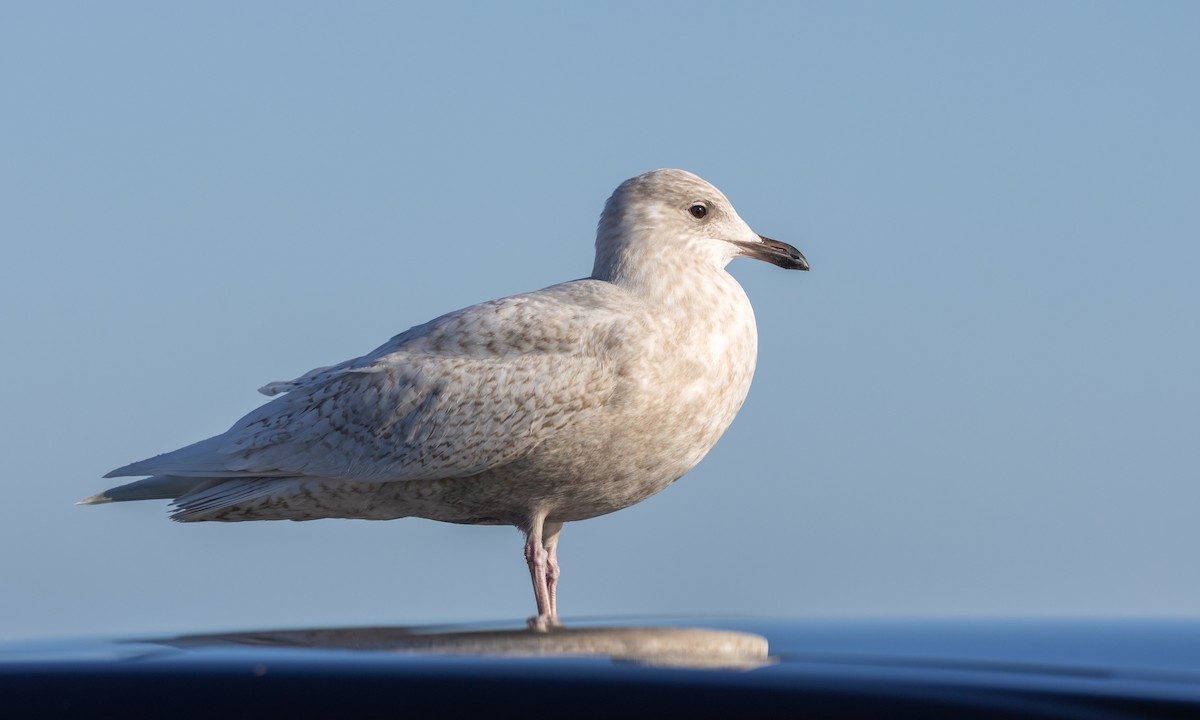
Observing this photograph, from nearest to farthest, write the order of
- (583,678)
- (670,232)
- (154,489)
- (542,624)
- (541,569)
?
(583,678) < (542,624) < (541,569) < (670,232) < (154,489)

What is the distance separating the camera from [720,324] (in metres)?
9.29

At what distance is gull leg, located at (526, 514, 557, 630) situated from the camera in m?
9.02

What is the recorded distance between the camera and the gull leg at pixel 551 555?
367 inches

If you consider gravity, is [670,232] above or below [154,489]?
above

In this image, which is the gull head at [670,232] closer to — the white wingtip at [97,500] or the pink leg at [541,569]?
the pink leg at [541,569]

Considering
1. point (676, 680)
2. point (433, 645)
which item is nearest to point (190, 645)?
point (433, 645)

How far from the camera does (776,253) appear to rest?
1023cm

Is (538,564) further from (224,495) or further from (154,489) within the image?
(154,489)

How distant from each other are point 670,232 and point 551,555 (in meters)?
2.44

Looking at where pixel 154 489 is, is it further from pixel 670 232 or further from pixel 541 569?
pixel 670 232

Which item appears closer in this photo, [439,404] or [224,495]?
[439,404]

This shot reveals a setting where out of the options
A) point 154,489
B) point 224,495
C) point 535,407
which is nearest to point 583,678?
point 535,407

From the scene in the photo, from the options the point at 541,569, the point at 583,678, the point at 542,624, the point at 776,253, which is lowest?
the point at 583,678

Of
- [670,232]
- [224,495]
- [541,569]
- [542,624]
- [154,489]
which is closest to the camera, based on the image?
[542,624]
